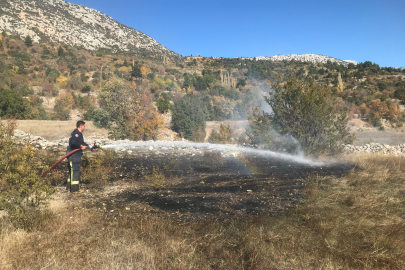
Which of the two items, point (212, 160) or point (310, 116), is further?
point (310, 116)

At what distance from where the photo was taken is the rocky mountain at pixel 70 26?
4847cm

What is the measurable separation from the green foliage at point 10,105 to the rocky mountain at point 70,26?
36.1m

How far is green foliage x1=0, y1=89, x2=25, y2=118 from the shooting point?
717 inches

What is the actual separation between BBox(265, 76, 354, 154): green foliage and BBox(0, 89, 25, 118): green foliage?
19.0 m

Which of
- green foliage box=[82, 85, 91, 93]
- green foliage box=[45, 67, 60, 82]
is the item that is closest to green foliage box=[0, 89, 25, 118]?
green foliage box=[82, 85, 91, 93]

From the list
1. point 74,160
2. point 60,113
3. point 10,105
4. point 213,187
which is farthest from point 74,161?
point 60,113

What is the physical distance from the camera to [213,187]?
293 inches

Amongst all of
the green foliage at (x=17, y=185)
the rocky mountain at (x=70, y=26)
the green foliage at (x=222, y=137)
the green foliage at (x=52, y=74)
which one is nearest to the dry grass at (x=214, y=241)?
the green foliage at (x=17, y=185)

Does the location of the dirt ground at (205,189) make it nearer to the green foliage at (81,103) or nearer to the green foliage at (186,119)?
the green foliage at (186,119)

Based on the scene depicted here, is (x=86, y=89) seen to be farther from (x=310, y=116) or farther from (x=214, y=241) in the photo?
(x=214, y=241)

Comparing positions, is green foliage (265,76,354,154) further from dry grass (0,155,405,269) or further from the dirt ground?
dry grass (0,155,405,269)

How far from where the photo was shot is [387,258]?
3469 millimetres

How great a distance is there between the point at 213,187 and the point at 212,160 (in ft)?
13.3

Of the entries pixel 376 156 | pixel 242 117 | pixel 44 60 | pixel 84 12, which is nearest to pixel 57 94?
pixel 44 60
